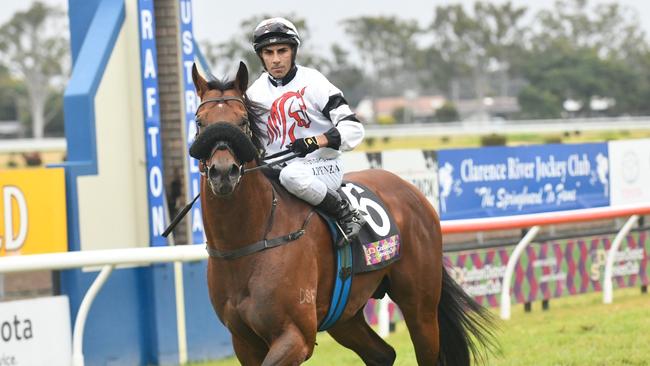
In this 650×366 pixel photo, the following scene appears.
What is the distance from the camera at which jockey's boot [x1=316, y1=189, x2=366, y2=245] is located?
4.70m

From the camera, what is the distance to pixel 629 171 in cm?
1094

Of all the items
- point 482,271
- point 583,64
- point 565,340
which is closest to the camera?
point 565,340

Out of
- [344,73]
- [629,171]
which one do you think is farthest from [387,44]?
[629,171]

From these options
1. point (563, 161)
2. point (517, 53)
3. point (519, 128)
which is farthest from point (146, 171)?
point (517, 53)

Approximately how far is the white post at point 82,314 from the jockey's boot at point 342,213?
198 centimetres

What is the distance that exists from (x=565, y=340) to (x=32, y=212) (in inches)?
137

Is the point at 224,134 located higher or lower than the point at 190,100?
lower

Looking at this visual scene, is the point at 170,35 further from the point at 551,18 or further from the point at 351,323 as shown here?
the point at 551,18

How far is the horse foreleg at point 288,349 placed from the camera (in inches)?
166

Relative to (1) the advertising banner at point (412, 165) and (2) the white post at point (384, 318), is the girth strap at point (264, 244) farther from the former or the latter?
(1) the advertising banner at point (412, 165)

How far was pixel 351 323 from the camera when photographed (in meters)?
5.40

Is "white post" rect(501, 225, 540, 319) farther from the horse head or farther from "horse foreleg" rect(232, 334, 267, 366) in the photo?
the horse head

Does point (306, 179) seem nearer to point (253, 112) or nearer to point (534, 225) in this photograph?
point (253, 112)

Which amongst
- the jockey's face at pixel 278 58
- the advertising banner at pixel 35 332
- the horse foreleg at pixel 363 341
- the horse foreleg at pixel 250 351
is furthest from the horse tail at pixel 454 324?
the advertising banner at pixel 35 332
